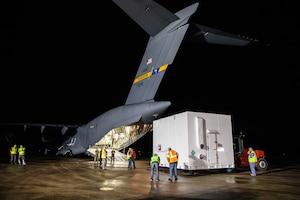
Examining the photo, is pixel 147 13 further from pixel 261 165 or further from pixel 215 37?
pixel 261 165

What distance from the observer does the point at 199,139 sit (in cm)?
1019

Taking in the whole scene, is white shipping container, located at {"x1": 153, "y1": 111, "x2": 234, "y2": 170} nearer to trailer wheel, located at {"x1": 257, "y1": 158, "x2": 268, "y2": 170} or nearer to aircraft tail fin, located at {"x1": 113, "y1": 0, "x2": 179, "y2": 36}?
trailer wheel, located at {"x1": 257, "y1": 158, "x2": 268, "y2": 170}

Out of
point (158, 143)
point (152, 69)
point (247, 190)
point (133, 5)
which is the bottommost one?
point (247, 190)

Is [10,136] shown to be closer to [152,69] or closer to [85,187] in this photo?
[152,69]

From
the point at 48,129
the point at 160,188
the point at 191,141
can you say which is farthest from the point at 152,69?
the point at 48,129

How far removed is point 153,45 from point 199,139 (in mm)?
7173

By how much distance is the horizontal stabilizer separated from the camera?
1102 cm

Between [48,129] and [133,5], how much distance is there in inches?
757

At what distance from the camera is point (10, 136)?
23.9m

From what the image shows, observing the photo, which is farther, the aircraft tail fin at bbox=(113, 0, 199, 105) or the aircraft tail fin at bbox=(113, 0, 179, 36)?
the aircraft tail fin at bbox=(113, 0, 199, 105)

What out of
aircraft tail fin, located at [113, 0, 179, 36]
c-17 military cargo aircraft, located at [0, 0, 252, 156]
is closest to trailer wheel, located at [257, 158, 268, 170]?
c-17 military cargo aircraft, located at [0, 0, 252, 156]

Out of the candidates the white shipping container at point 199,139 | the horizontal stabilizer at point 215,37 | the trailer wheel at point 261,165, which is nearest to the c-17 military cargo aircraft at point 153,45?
the horizontal stabilizer at point 215,37

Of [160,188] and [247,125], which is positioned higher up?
[247,125]

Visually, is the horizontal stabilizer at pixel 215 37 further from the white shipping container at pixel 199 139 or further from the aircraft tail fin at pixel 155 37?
the white shipping container at pixel 199 139
